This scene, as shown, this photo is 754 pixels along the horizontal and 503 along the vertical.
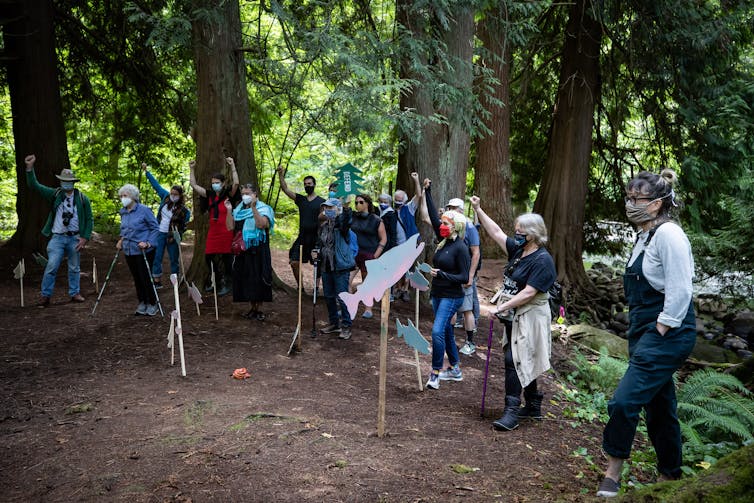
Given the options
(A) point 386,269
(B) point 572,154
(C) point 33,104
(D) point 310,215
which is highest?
(C) point 33,104

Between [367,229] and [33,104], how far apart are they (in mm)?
7110

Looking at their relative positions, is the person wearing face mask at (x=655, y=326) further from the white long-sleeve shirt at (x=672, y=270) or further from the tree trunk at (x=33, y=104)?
the tree trunk at (x=33, y=104)

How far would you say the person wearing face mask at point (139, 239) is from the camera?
771 cm

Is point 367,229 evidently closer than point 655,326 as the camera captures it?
No

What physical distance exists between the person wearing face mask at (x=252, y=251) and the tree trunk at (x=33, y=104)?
520 cm

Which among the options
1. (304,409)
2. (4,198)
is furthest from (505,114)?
(4,198)

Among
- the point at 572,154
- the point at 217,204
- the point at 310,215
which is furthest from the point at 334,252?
the point at 572,154

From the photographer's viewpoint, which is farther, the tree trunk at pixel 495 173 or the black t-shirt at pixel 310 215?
the tree trunk at pixel 495 173

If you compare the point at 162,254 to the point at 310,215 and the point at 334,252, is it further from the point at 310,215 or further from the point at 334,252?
the point at 334,252

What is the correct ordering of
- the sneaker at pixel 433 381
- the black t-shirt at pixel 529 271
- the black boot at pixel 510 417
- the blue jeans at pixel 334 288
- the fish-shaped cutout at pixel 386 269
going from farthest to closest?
1. the blue jeans at pixel 334 288
2. the sneaker at pixel 433 381
3. the black boot at pixel 510 417
4. the black t-shirt at pixel 529 271
5. the fish-shaped cutout at pixel 386 269

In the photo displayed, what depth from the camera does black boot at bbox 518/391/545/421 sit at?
5.21 meters

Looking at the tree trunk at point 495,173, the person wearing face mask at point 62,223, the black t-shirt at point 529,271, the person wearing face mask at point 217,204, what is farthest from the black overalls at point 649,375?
the tree trunk at point 495,173

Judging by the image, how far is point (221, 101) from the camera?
8.44m

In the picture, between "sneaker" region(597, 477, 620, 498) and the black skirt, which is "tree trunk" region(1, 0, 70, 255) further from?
"sneaker" region(597, 477, 620, 498)
